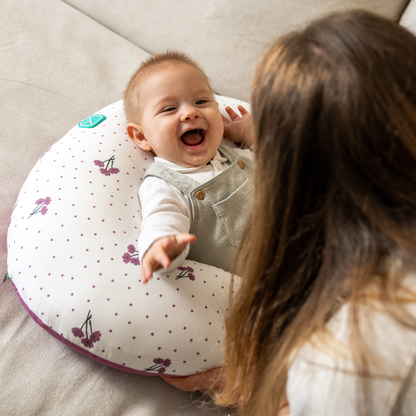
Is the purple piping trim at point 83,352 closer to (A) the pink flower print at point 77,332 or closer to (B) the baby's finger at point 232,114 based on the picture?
(A) the pink flower print at point 77,332

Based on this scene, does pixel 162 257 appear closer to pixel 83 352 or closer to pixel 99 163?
pixel 83 352

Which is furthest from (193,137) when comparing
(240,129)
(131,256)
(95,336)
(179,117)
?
(95,336)

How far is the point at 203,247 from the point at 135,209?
0.19 m

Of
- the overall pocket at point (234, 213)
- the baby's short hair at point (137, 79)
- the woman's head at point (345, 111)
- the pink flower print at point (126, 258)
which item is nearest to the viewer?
the woman's head at point (345, 111)

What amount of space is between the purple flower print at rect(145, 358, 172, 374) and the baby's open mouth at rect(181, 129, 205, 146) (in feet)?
1.73

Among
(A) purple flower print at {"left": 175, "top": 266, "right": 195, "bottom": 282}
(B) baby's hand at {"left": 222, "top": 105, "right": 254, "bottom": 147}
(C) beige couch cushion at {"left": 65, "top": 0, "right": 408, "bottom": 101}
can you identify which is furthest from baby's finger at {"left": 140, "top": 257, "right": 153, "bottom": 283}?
(C) beige couch cushion at {"left": 65, "top": 0, "right": 408, "bottom": 101}

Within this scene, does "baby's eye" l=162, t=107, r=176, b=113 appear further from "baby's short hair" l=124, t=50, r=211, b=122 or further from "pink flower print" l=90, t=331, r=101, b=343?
"pink flower print" l=90, t=331, r=101, b=343

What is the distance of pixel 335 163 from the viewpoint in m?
0.48

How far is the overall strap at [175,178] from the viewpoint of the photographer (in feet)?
3.10

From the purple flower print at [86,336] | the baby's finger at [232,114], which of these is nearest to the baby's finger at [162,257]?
A: the purple flower print at [86,336]

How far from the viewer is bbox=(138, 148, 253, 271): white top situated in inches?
31.0

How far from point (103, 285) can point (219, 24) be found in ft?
3.33

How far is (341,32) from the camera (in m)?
0.48

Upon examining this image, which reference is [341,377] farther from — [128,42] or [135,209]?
[128,42]
